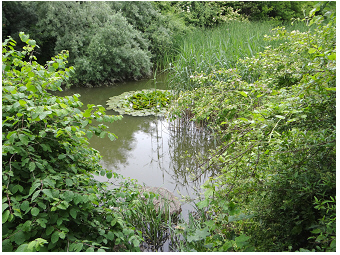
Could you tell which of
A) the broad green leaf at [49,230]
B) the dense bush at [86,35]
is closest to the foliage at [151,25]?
the dense bush at [86,35]

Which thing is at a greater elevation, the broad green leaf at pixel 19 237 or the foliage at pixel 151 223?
the broad green leaf at pixel 19 237

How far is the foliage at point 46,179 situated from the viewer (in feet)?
4.51

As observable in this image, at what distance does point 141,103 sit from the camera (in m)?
6.35

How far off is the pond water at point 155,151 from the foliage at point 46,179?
1.45m

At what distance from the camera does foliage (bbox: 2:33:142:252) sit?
138 centimetres

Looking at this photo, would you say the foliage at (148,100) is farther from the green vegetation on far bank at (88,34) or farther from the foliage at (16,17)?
the foliage at (16,17)

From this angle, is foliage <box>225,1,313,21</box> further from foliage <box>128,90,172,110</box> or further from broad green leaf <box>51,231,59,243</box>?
broad green leaf <box>51,231,59,243</box>

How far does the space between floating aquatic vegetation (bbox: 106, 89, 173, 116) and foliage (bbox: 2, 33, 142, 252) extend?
3.88 meters

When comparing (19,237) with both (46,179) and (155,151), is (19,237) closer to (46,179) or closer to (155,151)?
(46,179)

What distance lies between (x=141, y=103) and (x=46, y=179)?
16.3 ft

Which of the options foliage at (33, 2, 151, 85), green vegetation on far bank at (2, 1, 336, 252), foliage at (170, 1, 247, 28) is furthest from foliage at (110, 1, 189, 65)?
green vegetation on far bank at (2, 1, 336, 252)

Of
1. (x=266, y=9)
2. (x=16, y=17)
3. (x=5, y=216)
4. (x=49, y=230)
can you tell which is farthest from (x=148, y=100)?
(x=266, y=9)

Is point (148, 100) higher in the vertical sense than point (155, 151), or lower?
higher

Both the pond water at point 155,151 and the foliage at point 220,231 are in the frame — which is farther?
the pond water at point 155,151
